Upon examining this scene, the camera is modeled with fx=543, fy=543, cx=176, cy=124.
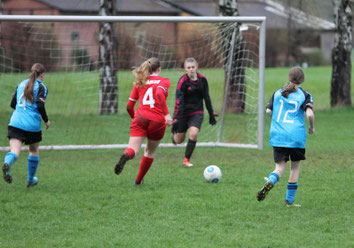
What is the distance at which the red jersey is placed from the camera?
276 inches

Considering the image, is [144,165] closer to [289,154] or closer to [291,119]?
[289,154]

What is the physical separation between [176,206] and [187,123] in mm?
3087

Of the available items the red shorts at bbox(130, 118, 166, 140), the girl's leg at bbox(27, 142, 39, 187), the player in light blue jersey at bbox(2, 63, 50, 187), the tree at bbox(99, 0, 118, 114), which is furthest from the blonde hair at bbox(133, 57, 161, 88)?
the tree at bbox(99, 0, 118, 114)

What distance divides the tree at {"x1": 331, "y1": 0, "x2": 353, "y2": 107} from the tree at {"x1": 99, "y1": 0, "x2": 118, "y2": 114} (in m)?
6.99

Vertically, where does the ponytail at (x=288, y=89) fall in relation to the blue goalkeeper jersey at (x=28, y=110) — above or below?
above

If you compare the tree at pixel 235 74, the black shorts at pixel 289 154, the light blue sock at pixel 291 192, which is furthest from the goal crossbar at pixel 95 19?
the light blue sock at pixel 291 192

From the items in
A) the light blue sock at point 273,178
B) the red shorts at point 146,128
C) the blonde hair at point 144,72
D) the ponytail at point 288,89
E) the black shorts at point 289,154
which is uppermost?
the ponytail at point 288,89

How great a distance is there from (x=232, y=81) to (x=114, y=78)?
3.27 m

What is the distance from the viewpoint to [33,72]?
7145mm

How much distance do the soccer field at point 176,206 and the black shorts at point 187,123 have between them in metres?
0.64

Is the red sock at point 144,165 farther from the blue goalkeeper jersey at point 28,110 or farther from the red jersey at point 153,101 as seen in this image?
the blue goalkeeper jersey at point 28,110

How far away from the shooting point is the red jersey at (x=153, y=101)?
7.00 meters

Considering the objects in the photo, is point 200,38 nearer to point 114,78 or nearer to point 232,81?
point 232,81

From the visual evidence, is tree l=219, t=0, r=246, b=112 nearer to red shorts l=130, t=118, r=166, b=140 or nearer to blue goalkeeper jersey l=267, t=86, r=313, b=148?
red shorts l=130, t=118, r=166, b=140
